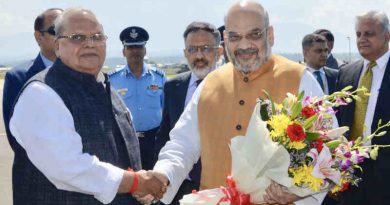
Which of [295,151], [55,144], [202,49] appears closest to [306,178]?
[295,151]

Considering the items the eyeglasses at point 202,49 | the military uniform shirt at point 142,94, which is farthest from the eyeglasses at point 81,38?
the military uniform shirt at point 142,94

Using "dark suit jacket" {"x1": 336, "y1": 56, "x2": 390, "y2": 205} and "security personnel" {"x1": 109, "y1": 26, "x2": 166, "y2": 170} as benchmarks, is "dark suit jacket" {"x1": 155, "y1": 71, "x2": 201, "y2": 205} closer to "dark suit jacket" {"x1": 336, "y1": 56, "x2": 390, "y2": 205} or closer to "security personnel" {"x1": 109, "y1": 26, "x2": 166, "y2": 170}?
"security personnel" {"x1": 109, "y1": 26, "x2": 166, "y2": 170}

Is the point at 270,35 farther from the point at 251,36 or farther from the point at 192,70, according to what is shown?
the point at 192,70

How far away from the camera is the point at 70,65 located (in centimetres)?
391

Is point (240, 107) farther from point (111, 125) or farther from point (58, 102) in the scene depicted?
point (58, 102)

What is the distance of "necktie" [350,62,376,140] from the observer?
6020 millimetres

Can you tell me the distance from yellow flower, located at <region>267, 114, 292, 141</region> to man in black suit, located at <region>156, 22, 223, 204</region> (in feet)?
7.77

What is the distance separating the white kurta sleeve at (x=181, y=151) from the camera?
4066mm

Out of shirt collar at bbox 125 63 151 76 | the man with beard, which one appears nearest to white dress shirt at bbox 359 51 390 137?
the man with beard

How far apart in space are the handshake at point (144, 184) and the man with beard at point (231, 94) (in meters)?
0.05

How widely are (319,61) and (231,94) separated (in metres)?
4.62

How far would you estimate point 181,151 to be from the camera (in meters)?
4.13

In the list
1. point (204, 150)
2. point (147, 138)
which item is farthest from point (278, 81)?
point (147, 138)

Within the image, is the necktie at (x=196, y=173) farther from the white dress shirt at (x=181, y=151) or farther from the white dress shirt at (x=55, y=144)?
the white dress shirt at (x=55, y=144)
